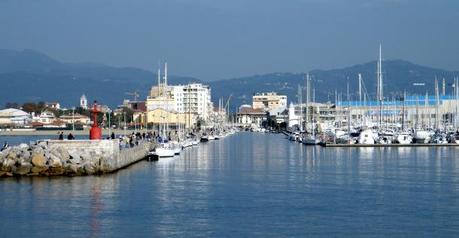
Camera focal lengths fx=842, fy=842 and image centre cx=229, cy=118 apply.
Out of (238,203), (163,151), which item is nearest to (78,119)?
(163,151)

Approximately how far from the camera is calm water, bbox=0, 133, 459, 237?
2195cm

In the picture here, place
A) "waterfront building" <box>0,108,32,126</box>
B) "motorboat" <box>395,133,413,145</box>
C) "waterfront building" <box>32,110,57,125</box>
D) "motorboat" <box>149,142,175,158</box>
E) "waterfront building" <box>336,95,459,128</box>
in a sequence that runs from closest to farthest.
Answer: "motorboat" <box>149,142,175,158</box> → "motorboat" <box>395,133,413,145</box> → "waterfront building" <box>336,95,459,128</box> → "waterfront building" <box>32,110,57,125</box> → "waterfront building" <box>0,108,32,126</box>

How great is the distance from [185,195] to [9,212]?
21.3 ft

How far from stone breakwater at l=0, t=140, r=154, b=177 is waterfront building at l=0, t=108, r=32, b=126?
362 feet

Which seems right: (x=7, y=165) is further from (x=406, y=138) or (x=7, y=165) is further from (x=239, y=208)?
(x=406, y=138)

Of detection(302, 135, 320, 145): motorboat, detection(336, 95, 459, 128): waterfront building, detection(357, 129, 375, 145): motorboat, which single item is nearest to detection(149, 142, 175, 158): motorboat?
detection(357, 129, 375, 145): motorboat

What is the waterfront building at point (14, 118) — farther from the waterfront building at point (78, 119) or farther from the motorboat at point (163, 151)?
the motorboat at point (163, 151)

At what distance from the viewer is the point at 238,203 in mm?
26875

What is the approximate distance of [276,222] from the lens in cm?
2295

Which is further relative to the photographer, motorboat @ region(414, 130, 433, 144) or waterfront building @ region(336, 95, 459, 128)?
waterfront building @ region(336, 95, 459, 128)

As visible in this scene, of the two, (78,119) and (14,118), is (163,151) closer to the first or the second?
(78,119)

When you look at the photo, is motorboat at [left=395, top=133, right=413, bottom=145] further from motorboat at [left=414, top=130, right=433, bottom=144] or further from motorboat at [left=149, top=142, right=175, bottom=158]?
motorboat at [left=149, top=142, right=175, bottom=158]

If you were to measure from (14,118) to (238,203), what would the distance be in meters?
130

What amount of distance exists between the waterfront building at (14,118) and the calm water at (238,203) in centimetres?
11072
